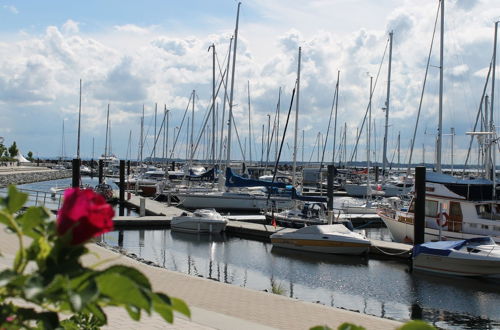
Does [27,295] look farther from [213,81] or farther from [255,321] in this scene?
[213,81]

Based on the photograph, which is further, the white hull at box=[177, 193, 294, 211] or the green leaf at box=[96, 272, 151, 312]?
the white hull at box=[177, 193, 294, 211]

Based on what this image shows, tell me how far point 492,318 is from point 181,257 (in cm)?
1395

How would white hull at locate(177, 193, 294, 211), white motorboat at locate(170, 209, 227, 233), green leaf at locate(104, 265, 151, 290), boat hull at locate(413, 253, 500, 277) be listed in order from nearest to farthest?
1. green leaf at locate(104, 265, 151, 290)
2. boat hull at locate(413, 253, 500, 277)
3. white motorboat at locate(170, 209, 227, 233)
4. white hull at locate(177, 193, 294, 211)

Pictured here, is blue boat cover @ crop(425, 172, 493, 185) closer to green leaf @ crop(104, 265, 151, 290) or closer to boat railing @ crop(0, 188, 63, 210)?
boat railing @ crop(0, 188, 63, 210)

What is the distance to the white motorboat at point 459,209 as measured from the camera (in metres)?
26.7

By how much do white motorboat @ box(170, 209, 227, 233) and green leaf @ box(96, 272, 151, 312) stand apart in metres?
31.2

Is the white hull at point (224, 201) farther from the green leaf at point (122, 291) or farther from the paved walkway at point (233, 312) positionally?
the green leaf at point (122, 291)

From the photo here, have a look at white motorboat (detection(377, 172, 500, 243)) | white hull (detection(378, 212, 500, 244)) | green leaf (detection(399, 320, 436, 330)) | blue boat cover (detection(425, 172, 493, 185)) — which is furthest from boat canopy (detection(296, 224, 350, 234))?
green leaf (detection(399, 320, 436, 330))

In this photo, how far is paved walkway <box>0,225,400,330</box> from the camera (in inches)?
406

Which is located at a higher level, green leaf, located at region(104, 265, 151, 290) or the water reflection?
green leaf, located at region(104, 265, 151, 290)

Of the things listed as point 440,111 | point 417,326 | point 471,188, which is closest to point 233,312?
point 417,326

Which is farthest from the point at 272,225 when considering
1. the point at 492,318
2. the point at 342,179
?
the point at 342,179

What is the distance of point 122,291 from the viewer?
7.14 feet

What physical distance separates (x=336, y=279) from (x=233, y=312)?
1097 cm
